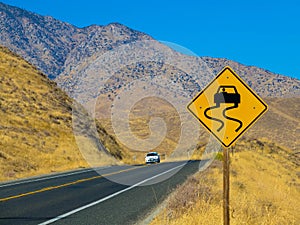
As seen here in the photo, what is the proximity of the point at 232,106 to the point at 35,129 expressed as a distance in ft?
109

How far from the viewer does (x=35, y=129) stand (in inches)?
1507

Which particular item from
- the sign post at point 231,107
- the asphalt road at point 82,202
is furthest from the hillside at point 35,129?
the sign post at point 231,107

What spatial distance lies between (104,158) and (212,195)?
28.1 metres

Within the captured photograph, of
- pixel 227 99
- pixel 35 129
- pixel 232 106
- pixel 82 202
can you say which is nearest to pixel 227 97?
pixel 227 99

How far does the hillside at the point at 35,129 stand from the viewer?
2933cm

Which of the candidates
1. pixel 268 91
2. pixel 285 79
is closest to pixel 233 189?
pixel 268 91

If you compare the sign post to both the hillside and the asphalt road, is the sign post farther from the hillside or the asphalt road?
the hillside

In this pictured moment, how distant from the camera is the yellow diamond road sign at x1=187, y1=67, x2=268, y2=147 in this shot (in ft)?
23.2

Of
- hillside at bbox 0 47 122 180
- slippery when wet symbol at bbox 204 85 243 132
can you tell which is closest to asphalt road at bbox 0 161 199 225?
slippery when wet symbol at bbox 204 85 243 132

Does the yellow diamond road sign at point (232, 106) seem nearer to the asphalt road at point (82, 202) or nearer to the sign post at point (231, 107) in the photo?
the sign post at point (231, 107)

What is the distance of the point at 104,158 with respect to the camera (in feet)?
127

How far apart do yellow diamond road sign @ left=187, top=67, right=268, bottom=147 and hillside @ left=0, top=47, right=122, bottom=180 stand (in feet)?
56.1

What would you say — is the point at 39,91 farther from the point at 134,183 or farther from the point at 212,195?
the point at 212,195

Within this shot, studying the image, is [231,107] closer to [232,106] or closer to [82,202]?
[232,106]
